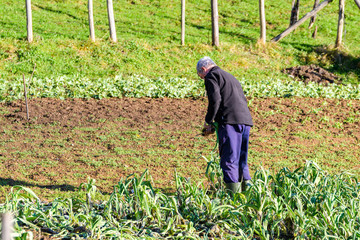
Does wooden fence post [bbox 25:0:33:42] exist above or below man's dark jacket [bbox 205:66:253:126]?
above

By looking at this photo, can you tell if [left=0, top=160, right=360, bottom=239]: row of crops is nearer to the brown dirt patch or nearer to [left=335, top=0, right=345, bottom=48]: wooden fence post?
the brown dirt patch

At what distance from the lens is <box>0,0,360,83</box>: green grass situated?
15.4 metres

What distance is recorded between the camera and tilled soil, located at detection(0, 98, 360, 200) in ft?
22.5

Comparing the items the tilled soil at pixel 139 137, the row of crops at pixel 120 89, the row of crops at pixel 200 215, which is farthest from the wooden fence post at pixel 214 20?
the row of crops at pixel 200 215

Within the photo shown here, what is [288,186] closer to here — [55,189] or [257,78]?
[55,189]

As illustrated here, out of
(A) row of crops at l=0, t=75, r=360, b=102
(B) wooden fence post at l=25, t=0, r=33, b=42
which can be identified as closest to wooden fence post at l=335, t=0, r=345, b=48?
(A) row of crops at l=0, t=75, r=360, b=102

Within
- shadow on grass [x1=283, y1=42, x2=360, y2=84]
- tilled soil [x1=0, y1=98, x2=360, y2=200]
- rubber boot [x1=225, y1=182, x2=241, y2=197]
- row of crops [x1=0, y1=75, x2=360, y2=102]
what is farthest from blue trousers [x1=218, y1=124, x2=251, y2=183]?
shadow on grass [x1=283, y1=42, x2=360, y2=84]

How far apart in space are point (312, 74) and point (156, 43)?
6.14 meters

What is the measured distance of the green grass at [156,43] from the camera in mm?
15422

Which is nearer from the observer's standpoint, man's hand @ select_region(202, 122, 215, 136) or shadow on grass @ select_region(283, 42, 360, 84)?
man's hand @ select_region(202, 122, 215, 136)

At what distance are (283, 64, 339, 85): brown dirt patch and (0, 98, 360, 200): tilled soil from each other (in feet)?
13.7

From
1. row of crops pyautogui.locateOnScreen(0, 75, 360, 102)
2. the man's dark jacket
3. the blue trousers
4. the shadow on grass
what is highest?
the shadow on grass

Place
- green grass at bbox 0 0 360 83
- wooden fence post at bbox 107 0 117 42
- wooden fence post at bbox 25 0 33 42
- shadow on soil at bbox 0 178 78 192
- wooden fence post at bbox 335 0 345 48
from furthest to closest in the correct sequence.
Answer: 1. wooden fence post at bbox 335 0 345 48
2. wooden fence post at bbox 107 0 117 42
3. wooden fence post at bbox 25 0 33 42
4. green grass at bbox 0 0 360 83
5. shadow on soil at bbox 0 178 78 192

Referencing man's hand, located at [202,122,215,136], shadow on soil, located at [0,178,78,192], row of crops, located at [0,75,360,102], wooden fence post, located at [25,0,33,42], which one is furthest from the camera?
wooden fence post, located at [25,0,33,42]
